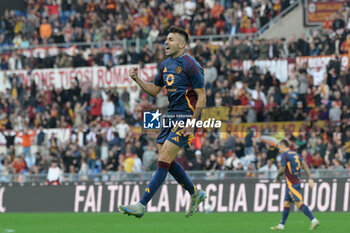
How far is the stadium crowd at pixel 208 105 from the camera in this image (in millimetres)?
23406

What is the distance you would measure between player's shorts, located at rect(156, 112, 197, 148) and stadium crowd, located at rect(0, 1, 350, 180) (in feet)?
37.8

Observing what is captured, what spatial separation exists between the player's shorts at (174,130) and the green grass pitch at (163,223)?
14.8 ft

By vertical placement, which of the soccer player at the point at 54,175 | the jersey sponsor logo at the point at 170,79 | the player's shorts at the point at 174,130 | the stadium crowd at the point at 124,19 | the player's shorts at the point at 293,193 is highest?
the stadium crowd at the point at 124,19

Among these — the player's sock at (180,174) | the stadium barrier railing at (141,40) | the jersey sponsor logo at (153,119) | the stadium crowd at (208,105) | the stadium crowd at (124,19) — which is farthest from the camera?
the stadium crowd at (124,19)

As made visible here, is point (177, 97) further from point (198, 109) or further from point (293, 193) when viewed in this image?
point (293, 193)

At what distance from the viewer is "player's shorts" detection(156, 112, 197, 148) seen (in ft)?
36.9

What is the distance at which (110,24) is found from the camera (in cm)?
3195

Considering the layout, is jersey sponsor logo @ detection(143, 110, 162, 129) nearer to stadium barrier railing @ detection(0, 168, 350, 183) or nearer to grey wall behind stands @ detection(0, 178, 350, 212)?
stadium barrier railing @ detection(0, 168, 350, 183)

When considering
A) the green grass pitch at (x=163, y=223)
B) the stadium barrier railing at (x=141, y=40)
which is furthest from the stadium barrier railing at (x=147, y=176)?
the stadium barrier railing at (x=141, y=40)

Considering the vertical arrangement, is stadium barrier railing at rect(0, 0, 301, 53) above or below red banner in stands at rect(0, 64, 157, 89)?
above

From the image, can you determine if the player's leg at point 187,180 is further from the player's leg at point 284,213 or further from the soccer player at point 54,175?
the soccer player at point 54,175

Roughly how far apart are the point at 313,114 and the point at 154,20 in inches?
341

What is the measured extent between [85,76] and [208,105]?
224 inches

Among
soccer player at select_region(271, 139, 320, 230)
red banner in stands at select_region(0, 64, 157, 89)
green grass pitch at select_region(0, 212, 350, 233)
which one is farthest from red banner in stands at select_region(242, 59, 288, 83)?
soccer player at select_region(271, 139, 320, 230)
